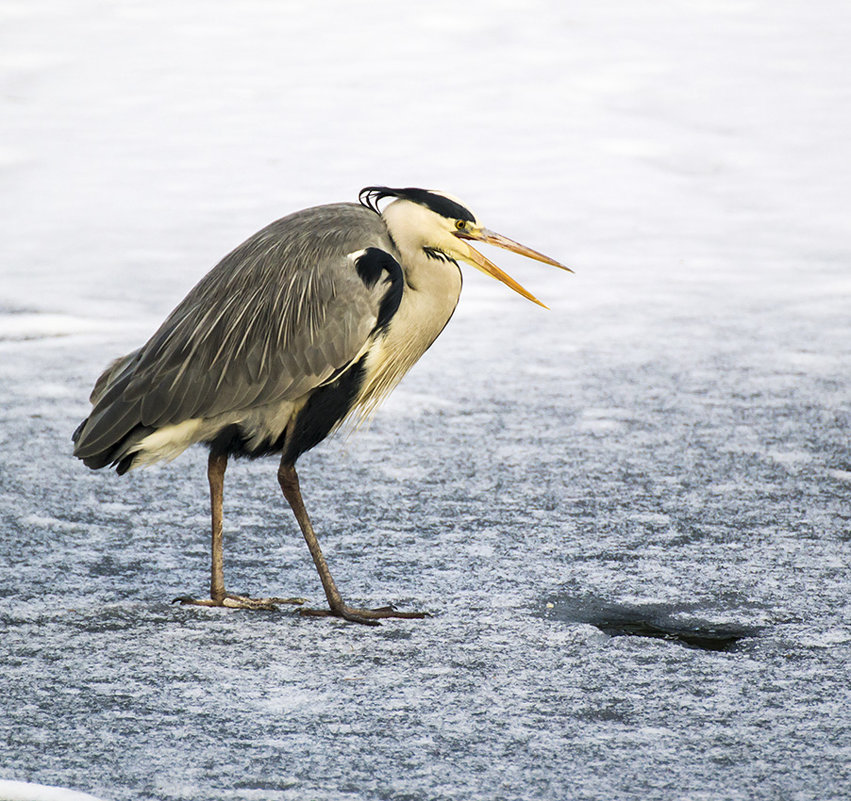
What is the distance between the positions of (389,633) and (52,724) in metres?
1.04

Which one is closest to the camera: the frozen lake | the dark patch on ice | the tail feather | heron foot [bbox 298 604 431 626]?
the frozen lake

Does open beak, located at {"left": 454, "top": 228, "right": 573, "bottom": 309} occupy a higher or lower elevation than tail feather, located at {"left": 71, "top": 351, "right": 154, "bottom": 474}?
higher

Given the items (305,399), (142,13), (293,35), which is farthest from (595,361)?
(142,13)

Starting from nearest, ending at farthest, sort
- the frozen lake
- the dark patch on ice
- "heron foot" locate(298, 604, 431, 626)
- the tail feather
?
the frozen lake
the dark patch on ice
"heron foot" locate(298, 604, 431, 626)
the tail feather

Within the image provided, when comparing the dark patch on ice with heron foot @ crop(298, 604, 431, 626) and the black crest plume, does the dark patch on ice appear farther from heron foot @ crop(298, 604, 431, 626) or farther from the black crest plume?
the black crest plume

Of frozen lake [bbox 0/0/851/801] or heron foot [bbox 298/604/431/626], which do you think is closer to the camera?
frozen lake [bbox 0/0/851/801]

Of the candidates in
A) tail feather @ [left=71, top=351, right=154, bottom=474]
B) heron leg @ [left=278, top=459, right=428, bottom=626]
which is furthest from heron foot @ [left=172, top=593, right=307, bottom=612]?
tail feather @ [left=71, top=351, right=154, bottom=474]

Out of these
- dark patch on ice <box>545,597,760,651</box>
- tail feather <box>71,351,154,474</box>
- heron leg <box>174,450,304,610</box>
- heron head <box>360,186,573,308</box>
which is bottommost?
dark patch on ice <box>545,597,760,651</box>

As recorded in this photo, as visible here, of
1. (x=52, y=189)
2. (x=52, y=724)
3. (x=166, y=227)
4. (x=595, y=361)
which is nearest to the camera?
(x=52, y=724)

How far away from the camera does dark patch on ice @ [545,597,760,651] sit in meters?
4.05

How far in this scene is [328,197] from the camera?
970 centimetres

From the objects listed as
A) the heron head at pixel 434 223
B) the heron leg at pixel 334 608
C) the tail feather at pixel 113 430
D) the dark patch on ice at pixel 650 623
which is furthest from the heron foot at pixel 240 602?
the heron head at pixel 434 223

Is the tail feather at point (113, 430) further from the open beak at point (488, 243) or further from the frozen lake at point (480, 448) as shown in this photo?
the open beak at point (488, 243)

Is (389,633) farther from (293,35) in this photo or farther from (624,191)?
(293,35)
